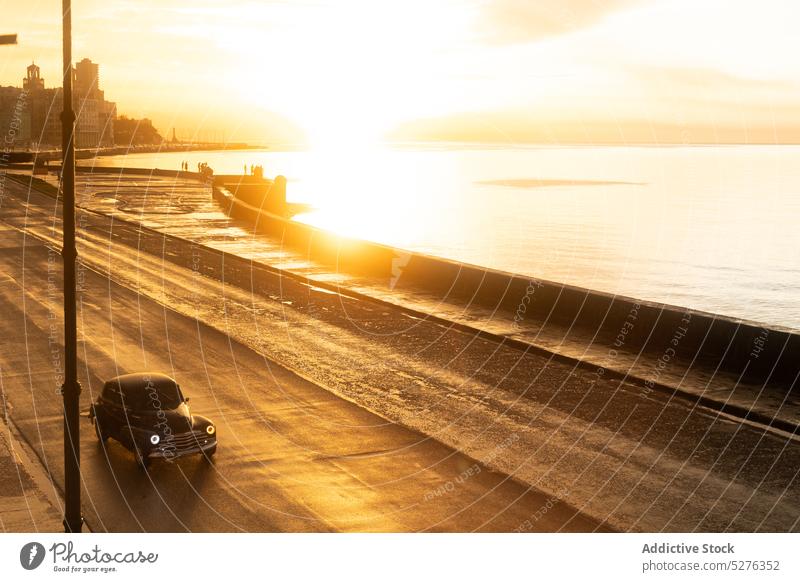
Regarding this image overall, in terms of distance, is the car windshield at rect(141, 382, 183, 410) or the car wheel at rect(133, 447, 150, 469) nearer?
the car wheel at rect(133, 447, 150, 469)

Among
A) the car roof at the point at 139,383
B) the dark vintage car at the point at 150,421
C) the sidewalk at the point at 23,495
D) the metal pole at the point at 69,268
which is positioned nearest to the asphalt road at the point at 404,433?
the dark vintage car at the point at 150,421

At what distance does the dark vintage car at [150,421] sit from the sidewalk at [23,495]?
5.31 ft

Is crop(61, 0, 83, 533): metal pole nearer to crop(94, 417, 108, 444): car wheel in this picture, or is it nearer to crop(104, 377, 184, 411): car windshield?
crop(104, 377, 184, 411): car windshield

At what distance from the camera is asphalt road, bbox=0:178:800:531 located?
15.9 metres

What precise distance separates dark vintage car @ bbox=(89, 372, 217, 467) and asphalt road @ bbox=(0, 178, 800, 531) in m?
0.42

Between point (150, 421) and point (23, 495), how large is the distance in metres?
2.61

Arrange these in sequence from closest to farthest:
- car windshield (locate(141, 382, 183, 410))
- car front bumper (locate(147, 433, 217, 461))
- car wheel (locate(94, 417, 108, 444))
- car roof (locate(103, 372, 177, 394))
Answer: car front bumper (locate(147, 433, 217, 461)) < car windshield (locate(141, 382, 183, 410)) < car roof (locate(103, 372, 177, 394)) < car wheel (locate(94, 417, 108, 444))

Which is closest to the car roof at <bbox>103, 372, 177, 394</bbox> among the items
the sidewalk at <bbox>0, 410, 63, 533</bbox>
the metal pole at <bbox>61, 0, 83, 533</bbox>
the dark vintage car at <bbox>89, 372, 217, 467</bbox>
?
the dark vintage car at <bbox>89, 372, 217, 467</bbox>

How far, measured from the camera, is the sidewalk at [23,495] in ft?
49.7

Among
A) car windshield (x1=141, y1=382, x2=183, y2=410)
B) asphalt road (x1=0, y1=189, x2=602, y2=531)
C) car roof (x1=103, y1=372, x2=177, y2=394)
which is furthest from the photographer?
car roof (x1=103, y1=372, x2=177, y2=394)

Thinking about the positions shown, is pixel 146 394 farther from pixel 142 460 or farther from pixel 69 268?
pixel 69 268

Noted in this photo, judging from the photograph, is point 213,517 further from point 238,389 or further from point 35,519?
point 238,389

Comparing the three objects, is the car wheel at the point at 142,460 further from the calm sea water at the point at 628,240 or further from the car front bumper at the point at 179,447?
the calm sea water at the point at 628,240

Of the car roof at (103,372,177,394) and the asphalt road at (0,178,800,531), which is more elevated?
the car roof at (103,372,177,394)
